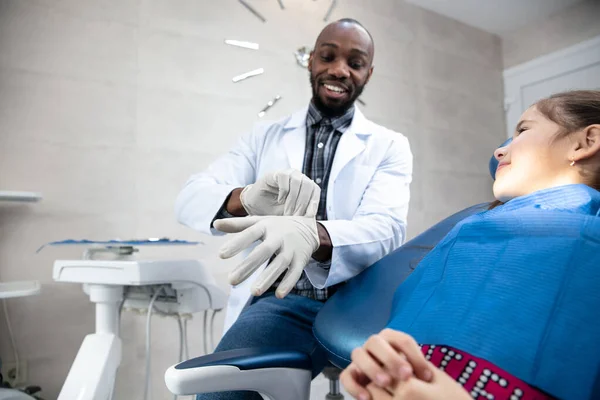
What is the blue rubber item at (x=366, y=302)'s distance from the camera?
707mm

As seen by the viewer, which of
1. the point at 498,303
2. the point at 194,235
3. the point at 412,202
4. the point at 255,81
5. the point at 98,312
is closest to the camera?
the point at 498,303

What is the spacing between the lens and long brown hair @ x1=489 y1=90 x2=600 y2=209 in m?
0.67

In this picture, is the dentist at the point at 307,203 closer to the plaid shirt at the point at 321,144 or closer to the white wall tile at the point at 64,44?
the plaid shirt at the point at 321,144

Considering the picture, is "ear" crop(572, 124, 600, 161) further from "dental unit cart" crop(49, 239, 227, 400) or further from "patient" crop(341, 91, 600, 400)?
"dental unit cart" crop(49, 239, 227, 400)

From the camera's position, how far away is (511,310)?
0.48 meters

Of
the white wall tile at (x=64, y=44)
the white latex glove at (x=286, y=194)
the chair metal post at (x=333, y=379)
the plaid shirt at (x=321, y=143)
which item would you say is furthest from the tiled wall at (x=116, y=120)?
the white latex glove at (x=286, y=194)

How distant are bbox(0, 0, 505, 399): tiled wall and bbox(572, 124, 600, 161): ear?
164 centimetres

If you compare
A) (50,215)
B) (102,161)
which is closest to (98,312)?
(50,215)

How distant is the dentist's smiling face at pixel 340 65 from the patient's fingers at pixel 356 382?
987 millimetres

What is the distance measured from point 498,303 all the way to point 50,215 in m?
1.74

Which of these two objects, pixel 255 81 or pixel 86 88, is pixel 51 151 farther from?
pixel 255 81

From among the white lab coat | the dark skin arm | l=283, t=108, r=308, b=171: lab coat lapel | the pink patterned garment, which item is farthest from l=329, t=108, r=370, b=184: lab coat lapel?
the pink patterned garment

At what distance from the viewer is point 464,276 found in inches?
21.8

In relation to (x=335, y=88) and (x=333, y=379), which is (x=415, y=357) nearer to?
(x=333, y=379)
